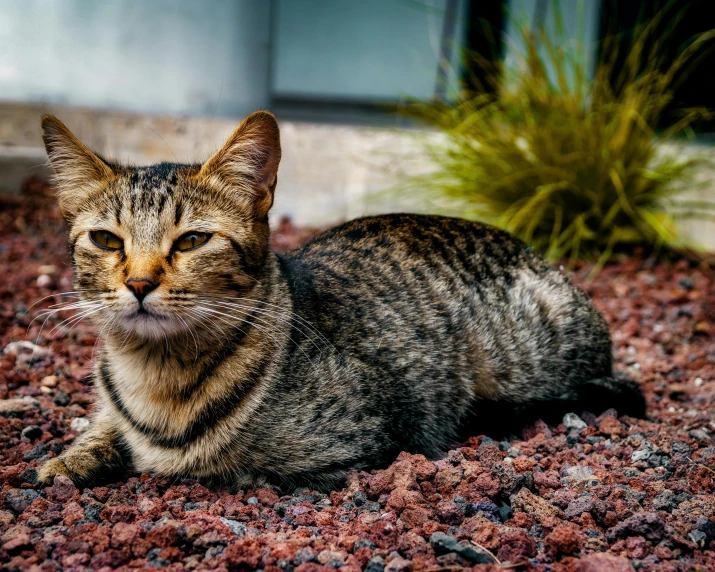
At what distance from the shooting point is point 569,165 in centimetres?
507

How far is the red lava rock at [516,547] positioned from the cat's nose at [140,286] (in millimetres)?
1211

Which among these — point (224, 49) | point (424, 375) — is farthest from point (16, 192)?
point (424, 375)

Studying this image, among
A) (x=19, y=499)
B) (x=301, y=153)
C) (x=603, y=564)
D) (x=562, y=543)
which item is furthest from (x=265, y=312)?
(x=301, y=153)

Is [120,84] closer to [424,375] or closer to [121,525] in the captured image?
[424,375]

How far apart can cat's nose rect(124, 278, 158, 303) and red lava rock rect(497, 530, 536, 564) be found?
3.97 feet

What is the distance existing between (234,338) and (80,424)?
89 cm

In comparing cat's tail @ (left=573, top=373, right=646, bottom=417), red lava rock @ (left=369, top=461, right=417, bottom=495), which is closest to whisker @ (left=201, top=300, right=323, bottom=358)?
red lava rock @ (left=369, top=461, right=417, bottom=495)

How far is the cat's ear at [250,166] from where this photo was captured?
2.45m

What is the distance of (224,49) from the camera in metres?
6.11

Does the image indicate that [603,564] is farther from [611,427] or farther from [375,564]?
[611,427]

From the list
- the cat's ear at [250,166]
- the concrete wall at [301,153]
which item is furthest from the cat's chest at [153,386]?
the concrete wall at [301,153]

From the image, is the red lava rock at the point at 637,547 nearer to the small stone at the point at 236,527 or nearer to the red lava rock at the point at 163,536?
the small stone at the point at 236,527

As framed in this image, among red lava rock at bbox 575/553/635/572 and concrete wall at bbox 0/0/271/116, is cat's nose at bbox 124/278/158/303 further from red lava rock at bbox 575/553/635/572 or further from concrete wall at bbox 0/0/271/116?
concrete wall at bbox 0/0/271/116

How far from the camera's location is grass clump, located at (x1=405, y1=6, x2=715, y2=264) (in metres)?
5.03
